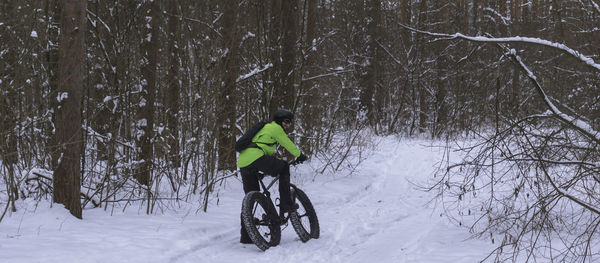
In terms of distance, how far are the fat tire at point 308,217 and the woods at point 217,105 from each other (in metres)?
1.78

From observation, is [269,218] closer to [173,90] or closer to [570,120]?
[570,120]

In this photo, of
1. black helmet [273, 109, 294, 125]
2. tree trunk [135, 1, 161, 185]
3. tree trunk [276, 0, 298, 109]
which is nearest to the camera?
black helmet [273, 109, 294, 125]

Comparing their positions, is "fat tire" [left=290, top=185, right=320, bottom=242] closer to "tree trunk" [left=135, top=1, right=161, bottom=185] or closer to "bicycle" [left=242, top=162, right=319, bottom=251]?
"bicycle" [left=242, top=162, right=319, bottom=251]

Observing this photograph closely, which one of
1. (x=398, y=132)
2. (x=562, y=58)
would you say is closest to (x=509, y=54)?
(x=562, y=58)

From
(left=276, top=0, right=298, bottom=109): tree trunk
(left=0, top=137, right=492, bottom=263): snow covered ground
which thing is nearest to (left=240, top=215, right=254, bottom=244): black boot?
(left=0, top=137, right=492, bottom=263): snow covered ground

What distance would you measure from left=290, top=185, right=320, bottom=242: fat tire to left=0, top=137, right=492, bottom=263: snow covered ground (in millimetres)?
130

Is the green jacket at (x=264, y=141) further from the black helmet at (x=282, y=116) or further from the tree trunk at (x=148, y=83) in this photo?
the tree trunk at (x=148, y=83)

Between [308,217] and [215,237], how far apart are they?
4.54 ft

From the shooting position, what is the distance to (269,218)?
23.7ft

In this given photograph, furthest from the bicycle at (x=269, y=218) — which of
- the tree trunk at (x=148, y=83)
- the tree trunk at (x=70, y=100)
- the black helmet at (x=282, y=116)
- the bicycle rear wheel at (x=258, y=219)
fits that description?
the tree trunk at (x=148, y=83)

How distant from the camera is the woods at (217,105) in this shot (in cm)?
571

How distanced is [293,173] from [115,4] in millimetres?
5812

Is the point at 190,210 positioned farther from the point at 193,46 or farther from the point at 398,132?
the point at 398,132

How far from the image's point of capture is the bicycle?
22.4 ft
